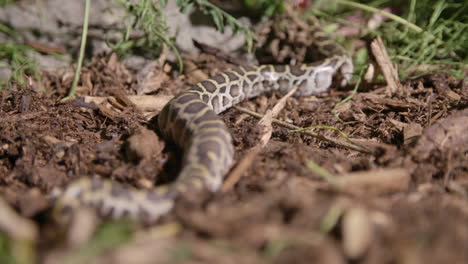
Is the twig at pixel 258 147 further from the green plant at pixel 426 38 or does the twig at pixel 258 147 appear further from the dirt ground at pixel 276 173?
the green plant at pixel 426 38

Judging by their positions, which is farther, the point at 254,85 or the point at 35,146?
the point at 254,85

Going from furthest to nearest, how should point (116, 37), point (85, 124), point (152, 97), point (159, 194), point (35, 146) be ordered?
1. point (116, 37)
2. point (152, 97)
3. point (85, 124)
4. point (35, 146)
5. point (159, 194)

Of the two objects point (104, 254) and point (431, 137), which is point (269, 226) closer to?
point (104, 254)

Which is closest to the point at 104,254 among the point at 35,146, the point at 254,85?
the point at 35,146

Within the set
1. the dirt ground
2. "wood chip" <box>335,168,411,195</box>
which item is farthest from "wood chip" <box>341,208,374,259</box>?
"wood chip" <box>335,168,411,195</box>

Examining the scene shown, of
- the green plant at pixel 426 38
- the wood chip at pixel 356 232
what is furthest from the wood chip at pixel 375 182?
the green plant at pixel 426 38

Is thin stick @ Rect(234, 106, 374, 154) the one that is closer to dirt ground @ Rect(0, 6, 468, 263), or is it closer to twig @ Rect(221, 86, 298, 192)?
dirt ground @ Rect(0, 6, 468, 263)
